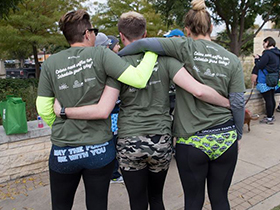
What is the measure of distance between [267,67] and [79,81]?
582 centimetres

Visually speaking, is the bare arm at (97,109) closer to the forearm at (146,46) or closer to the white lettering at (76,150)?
the white lettering at (76,150)

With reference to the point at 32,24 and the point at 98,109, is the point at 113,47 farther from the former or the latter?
the point at 32,24

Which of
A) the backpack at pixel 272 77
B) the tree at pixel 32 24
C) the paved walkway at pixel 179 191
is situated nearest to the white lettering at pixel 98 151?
the paved walkway at pixel 179 191

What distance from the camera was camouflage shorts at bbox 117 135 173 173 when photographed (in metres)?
1.95

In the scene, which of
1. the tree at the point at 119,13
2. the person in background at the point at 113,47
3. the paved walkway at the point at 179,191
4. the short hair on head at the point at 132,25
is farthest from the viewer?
the tree at the point at 119,13

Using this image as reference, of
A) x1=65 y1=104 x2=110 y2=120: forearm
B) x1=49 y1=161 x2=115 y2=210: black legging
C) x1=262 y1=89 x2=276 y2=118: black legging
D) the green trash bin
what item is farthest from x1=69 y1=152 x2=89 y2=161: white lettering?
x1=262 y1=89 x2=276 y2=118: black legging

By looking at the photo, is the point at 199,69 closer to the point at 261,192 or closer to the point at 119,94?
the point at 119,94

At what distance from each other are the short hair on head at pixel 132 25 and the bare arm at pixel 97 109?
469mm

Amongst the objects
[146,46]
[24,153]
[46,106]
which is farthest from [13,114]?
[146,46]

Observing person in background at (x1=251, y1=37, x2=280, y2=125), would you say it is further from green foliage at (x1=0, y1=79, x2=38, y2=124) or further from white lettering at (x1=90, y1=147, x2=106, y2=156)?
white lettering at (x1=90, y1=147, x2=106, y2=156)

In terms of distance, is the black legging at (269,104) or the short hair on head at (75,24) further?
the black legging at (269,104)

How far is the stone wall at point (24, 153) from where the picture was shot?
378 centimetres

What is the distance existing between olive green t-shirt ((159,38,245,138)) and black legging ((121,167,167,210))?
1.31ft

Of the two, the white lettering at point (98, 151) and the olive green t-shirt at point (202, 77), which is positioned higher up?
the olive green t-shirt at point (202, 77)
